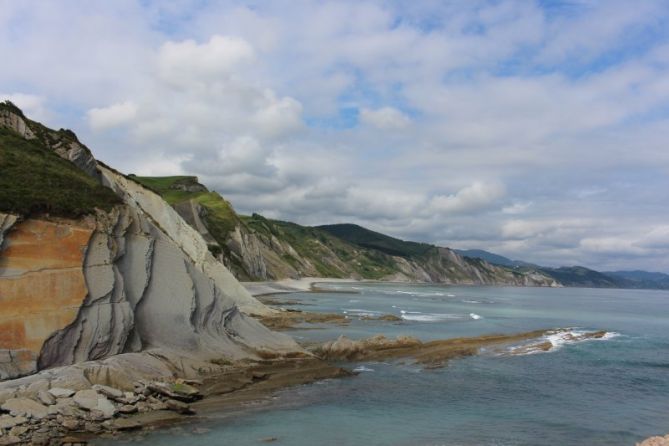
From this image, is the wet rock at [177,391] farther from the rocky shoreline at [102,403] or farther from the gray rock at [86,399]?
the gray rock at [86,399]

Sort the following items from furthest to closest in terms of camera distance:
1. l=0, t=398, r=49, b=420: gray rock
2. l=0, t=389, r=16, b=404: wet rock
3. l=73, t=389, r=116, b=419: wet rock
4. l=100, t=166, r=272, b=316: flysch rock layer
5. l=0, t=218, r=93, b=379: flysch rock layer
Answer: l=100, t=166, r=272, b=316: flysch rock layer < l=0, t=218, r=93, b=379: flysch rock layer < l=73, t=389, r=116, b=419: wet rock < l=0, t=389, r=16, b=404: wet rock < l=0, t=398, r=49, b=420: gray rock

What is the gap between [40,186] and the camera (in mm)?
26094

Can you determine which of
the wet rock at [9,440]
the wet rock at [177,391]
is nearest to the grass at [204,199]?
the wet rock at [177,391]

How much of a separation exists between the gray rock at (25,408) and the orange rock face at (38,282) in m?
4.28

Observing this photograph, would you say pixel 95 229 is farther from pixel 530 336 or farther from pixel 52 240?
pixel 530 336

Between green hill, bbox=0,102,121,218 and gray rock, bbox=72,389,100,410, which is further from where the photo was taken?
green hill, bbox=0,102,121,218

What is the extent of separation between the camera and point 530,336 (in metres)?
50.8

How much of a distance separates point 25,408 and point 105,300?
7603 millimetres

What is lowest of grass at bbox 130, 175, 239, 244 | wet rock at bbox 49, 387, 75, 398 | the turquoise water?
the turquoise water

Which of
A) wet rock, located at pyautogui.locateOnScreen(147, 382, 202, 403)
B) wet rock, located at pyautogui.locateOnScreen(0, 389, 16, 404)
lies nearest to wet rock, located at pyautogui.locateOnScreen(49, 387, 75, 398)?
wet rock, located at pyautogui.locateOnScreen(0, 389, 16, 404)

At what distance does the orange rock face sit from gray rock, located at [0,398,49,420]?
14.1 feet

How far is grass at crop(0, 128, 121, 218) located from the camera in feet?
80.1

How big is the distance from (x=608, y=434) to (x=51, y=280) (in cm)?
2421

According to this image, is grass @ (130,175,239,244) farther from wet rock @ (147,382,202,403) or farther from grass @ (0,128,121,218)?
wet rock @ (147,382,202,403)
